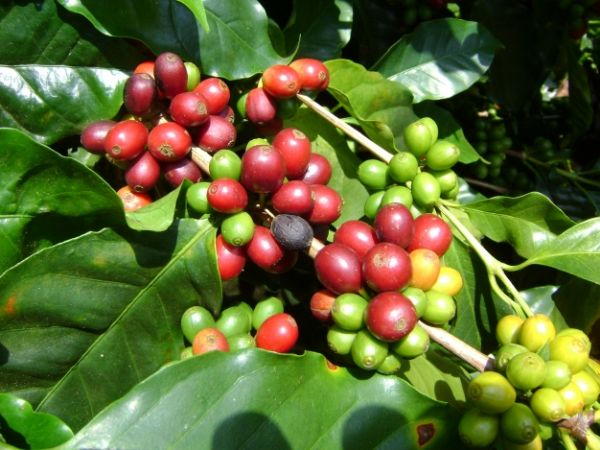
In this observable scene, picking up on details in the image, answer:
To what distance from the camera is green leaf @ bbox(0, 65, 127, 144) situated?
72.0 inches

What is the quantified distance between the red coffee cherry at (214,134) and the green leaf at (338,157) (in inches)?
13.4

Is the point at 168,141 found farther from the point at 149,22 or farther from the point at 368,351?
the point at 368,351

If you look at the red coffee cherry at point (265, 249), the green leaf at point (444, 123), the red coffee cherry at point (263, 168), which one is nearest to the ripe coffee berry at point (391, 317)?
the red coffee cherry at point (265, 249)

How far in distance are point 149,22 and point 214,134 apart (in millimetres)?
417

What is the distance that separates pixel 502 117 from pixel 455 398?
2259mm

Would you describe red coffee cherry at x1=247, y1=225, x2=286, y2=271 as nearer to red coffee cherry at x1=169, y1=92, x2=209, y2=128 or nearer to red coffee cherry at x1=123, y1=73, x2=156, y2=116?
red coffee cherry at x1=169, y1=92, x2=209, y2=128

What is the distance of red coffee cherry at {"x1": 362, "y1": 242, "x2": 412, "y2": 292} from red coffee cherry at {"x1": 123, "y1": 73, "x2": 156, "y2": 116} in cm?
82

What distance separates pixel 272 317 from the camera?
1.79m

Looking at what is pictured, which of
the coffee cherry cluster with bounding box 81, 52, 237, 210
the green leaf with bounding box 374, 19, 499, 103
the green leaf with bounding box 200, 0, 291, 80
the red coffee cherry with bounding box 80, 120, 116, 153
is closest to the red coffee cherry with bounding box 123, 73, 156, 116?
the coffee cherry cluster with bounding box 81, 52, 237, 210

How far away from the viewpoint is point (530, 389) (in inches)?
58.6

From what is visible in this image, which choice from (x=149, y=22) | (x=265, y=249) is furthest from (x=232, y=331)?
(x=149, y=22)

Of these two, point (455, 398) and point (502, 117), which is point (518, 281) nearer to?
point (455, 398)

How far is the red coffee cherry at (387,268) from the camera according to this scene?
5.09ft

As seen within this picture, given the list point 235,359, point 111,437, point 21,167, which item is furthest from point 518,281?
point 21,167
